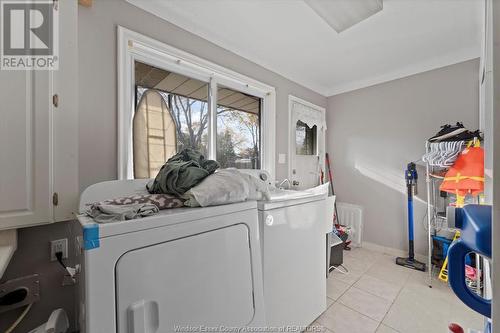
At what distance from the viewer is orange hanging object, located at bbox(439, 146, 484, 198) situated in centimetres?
179

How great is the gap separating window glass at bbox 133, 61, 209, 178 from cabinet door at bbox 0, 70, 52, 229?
0.57 meters

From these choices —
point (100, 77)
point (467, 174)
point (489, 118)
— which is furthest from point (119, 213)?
point (467, 174)

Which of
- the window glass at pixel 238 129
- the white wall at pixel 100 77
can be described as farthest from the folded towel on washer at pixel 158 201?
the window glass at pixel 238 129

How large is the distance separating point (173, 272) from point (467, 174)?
256cm

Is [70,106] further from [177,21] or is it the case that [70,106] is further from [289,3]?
[289,3]

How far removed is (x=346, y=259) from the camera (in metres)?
2.77

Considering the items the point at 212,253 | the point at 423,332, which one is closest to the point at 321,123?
the point at 423,332

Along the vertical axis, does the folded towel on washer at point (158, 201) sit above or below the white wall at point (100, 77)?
below

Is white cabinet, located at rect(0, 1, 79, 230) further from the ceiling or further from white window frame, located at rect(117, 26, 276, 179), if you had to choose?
the ceiling

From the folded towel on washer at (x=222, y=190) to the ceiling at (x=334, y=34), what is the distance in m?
1.53

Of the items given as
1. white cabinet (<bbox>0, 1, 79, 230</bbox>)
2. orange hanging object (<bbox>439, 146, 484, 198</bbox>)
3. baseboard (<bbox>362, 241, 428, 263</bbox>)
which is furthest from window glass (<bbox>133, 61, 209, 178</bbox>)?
baseboard (<bbox>362, 241, 428, 263</bbox>)

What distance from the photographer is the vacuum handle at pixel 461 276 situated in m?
0.42

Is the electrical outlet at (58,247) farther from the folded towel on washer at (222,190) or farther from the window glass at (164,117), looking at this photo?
the folded towel on washer at (222,190)

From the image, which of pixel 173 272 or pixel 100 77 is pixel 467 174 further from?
pixel 100 77
